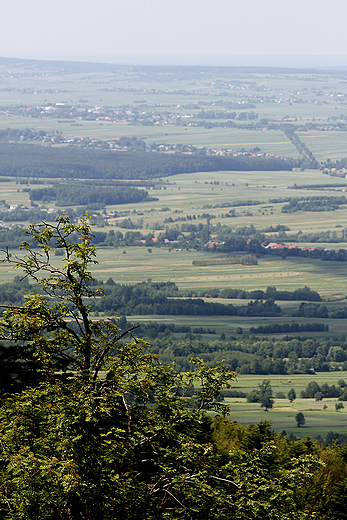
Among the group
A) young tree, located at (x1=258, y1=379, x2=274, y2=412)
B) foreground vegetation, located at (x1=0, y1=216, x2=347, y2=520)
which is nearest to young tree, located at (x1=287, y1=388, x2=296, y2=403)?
young tree, located at (x1=258, y1=379, x2=274, y2=412)

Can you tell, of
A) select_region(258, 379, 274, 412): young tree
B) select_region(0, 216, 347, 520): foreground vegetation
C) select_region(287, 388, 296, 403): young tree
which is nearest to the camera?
select_region(0, 216, 347, 520): foreground vegetation

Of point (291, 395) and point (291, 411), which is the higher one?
point (291, 411)

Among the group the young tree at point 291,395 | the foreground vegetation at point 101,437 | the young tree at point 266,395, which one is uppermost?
the foreground vegetation at point 101,437

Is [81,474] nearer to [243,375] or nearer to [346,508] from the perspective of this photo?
[346,508]

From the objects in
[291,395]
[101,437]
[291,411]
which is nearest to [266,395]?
[291,411]

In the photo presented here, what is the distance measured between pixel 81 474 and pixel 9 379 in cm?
1069

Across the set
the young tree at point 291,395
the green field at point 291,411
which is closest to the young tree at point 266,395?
the green field at point 291,411

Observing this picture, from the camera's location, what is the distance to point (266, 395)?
150 metres

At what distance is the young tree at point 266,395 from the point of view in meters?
141

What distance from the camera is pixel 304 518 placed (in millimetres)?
17547

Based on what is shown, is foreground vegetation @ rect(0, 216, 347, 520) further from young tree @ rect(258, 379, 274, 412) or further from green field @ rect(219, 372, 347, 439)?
young tree @ rect(258, 379, 274, 412)

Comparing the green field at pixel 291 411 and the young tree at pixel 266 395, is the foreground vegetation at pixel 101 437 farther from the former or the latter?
the young tree at pixel 266 395

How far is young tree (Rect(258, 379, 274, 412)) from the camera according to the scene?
141m

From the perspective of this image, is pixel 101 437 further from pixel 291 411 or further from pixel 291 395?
pixel 291 395
